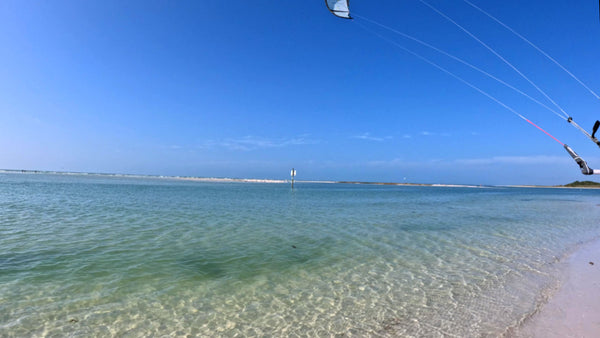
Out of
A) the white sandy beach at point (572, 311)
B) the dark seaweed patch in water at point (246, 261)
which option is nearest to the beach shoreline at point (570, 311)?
the white sandy beach at point (572, 311)

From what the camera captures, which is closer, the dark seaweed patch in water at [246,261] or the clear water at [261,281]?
the clear water at [261,281]

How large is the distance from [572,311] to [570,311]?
1.5 inches

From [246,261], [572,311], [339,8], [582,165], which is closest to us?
[572,311]

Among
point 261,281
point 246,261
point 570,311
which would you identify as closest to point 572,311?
point 570,311

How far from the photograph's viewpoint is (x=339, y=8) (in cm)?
747

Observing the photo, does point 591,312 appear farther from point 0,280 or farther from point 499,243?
point 0,280

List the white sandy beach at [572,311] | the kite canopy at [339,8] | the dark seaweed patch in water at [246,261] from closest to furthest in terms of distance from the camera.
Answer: the white sandy beach at [572,311] < the kite canopy at [339,8] < the dark seaweed patch in water at [246,261]

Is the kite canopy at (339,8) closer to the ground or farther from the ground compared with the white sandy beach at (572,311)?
farther from the ground

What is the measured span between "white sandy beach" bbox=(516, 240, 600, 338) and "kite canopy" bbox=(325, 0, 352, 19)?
7342 mm

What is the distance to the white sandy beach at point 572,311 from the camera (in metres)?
5.04

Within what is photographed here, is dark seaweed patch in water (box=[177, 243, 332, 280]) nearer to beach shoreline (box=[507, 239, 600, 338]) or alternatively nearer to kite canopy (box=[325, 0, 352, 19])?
beach shoreline (box=[507, 239, 600, 338])

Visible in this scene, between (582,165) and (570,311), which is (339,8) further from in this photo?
(570,311)

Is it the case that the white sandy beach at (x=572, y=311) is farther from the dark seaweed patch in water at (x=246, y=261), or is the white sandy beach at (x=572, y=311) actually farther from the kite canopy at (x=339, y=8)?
the kite canopy at (x=339, y=8)

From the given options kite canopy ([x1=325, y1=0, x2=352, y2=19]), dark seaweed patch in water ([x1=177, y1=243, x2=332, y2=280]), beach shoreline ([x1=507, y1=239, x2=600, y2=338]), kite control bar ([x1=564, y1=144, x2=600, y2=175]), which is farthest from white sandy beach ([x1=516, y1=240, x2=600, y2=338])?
kite canopy ([x1=325, y1=0, x2=352, y2=19])
